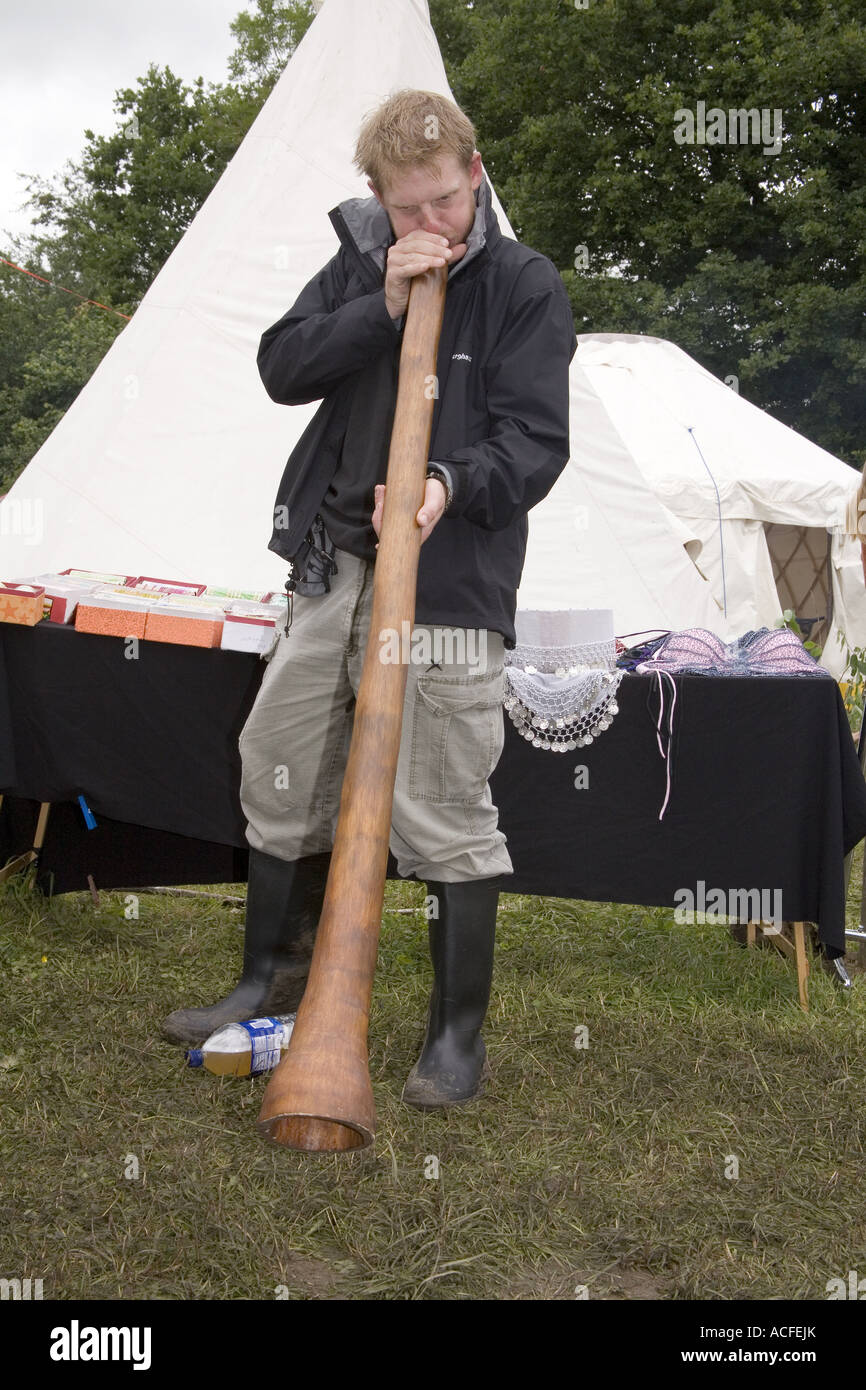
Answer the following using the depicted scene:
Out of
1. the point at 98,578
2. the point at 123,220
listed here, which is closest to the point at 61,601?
the point at 98,578

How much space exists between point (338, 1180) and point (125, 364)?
3456 millimetres

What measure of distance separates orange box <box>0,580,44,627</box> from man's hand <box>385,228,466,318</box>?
1.44m

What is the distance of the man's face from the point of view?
1.97 m

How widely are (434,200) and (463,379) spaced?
12.5 inches

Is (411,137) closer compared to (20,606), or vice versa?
(411,137)

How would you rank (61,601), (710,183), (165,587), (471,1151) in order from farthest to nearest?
(710,183) < (165,587) < (61,601) < (471,1151)

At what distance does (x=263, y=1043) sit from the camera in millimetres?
2367

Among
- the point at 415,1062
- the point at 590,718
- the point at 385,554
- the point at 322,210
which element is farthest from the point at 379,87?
the point at 415,1062

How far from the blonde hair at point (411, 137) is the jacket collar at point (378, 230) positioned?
0.11m

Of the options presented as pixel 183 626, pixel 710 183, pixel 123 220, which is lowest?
pixel 183 626

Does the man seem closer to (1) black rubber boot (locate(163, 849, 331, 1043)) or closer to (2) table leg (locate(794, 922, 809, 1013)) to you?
(1) black rubber boot (locate(163, 849, 331, 1043))

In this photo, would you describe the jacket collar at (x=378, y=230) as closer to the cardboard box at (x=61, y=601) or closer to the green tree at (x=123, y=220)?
the cardboard box at (x=61, y=601)

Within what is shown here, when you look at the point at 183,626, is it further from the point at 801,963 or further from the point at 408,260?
the point at 801,963

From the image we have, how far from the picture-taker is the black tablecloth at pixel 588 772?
9.59 feet
